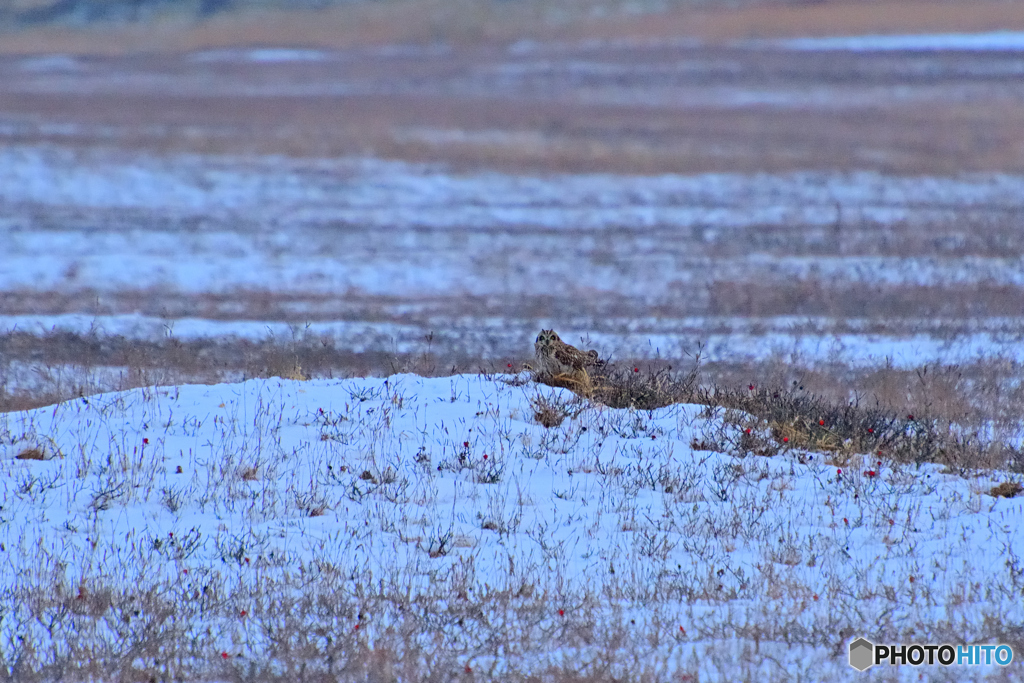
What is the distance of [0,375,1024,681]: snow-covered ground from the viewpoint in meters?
4.71

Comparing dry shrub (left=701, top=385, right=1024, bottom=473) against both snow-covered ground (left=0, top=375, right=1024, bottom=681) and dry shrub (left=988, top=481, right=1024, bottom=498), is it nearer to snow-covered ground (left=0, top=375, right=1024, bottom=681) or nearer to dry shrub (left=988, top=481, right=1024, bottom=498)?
snow-covered ground (left=0, top=375, right=1024, bottom=681)

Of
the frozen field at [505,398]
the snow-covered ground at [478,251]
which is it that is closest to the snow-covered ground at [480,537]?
the frozen field at [505,398]

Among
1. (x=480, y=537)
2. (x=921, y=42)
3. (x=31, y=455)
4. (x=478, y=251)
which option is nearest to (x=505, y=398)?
(x=480, y=537)

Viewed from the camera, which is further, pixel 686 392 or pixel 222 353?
pixel 222 353

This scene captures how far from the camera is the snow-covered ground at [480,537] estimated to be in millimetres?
4707

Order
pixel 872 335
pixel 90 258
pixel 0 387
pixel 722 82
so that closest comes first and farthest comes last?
pixel 0 387 → pixel 872 335 → pixel 90 258 → pixel 722 82

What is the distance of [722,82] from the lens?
37.1m

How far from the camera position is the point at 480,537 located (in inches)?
226

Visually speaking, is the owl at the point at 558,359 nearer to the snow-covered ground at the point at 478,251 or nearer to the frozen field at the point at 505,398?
the frozen field at the point at 505,398

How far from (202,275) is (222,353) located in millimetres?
5468

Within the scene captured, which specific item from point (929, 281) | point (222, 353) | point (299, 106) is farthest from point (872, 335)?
point (299, 106)

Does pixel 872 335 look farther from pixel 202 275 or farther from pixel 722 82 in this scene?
pixel 722 82

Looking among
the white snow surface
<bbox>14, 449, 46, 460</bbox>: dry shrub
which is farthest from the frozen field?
the white snow surface

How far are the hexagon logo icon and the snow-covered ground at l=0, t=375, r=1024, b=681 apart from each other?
0.05 meters
